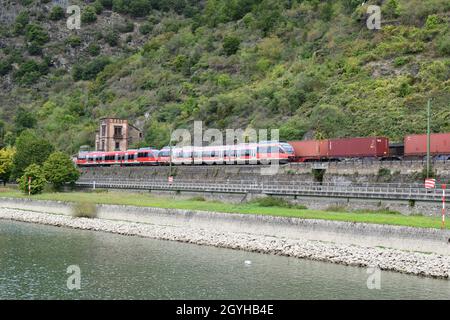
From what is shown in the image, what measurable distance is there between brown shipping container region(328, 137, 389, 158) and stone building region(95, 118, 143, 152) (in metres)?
53.9

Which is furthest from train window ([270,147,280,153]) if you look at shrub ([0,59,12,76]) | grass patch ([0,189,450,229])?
shrub ([0,59,12,76])

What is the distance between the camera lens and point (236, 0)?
552 feet

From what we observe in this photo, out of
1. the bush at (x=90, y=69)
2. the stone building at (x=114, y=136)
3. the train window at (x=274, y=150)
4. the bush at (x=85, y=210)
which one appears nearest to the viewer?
the bush at (x=85, y=210)

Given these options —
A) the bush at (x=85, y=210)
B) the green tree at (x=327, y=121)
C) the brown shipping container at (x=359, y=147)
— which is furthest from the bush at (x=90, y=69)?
the brown shipping container at (x=359, y=147)

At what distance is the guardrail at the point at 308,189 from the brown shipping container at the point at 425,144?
5870 mm

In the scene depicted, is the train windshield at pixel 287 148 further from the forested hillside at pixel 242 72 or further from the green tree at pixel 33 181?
the green tree at pixel 33 181

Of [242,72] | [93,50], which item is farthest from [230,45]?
[93,50]

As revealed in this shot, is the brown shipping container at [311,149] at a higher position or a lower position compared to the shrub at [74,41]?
lower

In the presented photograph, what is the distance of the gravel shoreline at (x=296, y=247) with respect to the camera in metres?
29.4

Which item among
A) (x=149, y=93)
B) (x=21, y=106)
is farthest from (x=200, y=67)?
(x=21, y=106)

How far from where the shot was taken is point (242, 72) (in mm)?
122438

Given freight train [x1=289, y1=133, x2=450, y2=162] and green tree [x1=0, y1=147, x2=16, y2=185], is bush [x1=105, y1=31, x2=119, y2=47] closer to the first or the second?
green tree [x1=0, y1=147, x2=16, y2=185]
